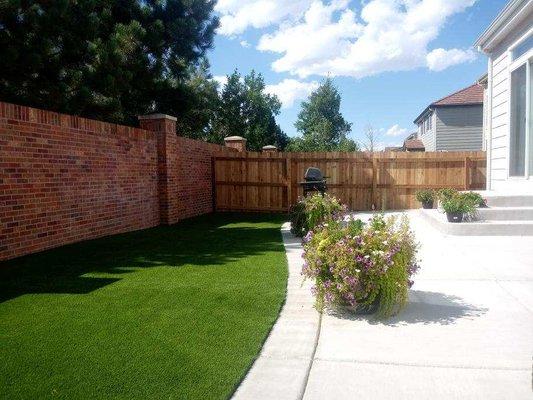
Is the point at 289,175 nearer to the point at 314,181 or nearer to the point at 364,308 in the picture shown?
the point at 314,181

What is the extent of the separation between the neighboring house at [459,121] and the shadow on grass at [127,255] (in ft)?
63.1

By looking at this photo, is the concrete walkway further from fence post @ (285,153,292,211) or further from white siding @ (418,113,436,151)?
white siding @ (418,113,436,151)

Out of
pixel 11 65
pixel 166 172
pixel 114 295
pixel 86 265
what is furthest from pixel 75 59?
pixel 114 295

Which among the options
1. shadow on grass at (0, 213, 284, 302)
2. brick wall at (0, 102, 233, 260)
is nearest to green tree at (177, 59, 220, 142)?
brick wall at (0, 102, 233, 260)

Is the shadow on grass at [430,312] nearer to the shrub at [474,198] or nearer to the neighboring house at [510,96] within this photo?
the shrub at [474,198]

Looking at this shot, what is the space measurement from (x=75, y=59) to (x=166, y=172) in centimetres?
363

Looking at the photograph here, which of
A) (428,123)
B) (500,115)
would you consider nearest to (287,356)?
(500,115)

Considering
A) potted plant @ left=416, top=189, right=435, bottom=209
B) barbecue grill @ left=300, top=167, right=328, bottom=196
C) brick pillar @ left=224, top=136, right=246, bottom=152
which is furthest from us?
Answer: brick pillar @ left=224, top=136, right=246, bottom=152

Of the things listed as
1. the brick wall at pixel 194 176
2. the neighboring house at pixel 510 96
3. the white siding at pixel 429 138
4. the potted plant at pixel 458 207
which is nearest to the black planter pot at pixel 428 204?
the neighboring house at pixel 510 96

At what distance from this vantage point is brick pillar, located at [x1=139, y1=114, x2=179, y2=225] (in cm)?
958

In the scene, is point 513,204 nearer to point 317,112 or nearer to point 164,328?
point 164,328

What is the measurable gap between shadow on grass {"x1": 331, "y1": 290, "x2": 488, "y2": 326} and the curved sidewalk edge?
1.19 feet

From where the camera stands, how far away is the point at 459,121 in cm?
2489

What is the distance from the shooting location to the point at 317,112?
41188mm
